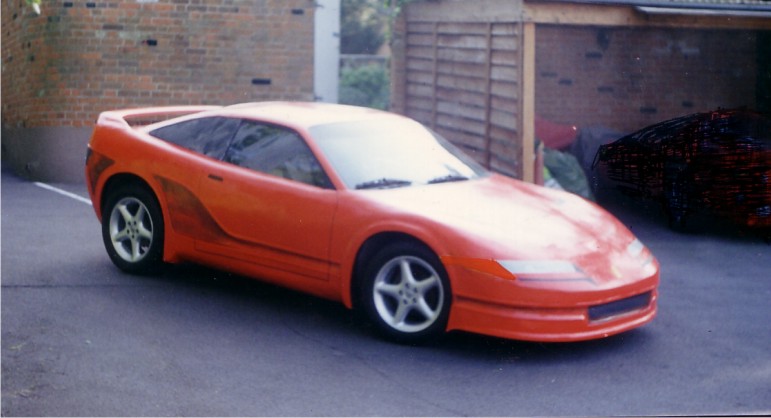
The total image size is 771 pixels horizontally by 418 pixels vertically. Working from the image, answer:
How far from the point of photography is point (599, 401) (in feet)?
14.2

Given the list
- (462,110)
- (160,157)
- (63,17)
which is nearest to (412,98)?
(462,110)

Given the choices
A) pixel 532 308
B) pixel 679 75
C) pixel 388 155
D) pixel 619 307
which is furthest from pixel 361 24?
pixel 679 75

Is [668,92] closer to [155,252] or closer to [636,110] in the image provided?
[636,110]

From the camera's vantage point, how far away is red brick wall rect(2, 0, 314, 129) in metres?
8.60

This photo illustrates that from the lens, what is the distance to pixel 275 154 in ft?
19.3

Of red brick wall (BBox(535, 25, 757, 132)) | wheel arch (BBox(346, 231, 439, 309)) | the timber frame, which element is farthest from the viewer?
the timber frame

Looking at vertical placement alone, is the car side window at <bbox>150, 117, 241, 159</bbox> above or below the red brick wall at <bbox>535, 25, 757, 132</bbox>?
below

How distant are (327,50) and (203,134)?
10.3 ft

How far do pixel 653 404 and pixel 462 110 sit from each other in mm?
6272

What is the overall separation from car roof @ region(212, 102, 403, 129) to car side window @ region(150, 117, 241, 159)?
0.30 ft

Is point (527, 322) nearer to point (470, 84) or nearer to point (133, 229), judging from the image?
point (133, 229)

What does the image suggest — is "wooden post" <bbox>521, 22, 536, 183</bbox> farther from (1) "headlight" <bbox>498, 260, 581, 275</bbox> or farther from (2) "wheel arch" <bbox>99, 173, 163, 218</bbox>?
(1) "headlight" <bbox>498, 260, 581, 275</bbox>

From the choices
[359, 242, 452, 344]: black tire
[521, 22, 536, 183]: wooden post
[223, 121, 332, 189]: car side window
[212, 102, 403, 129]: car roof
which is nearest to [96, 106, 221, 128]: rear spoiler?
[212, 102, 403, 129]: car roof

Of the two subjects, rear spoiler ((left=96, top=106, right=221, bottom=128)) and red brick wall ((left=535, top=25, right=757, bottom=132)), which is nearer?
red brick wall ((left=535, top=25, right=757, bottom=132))
